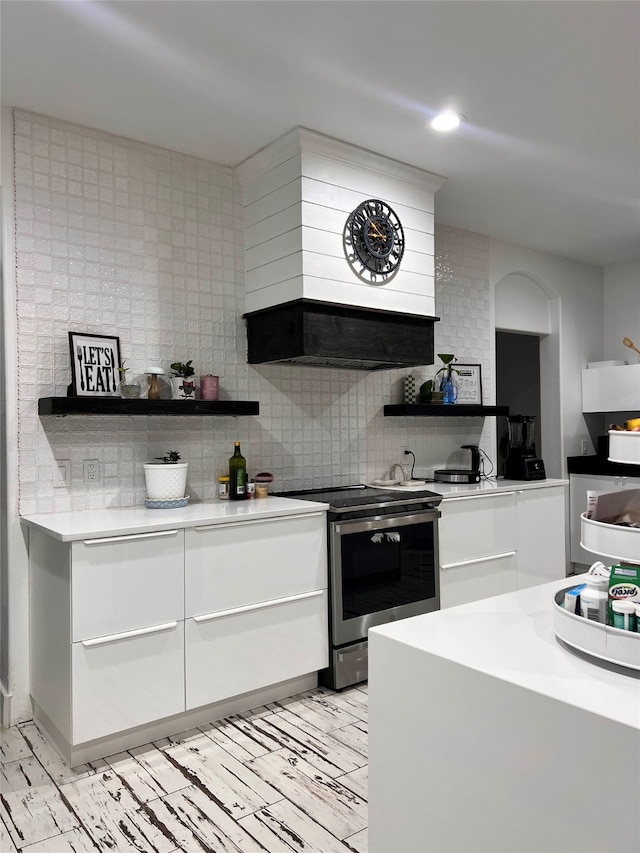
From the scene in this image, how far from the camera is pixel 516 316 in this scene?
5.37m

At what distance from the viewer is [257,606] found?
2.90 metres

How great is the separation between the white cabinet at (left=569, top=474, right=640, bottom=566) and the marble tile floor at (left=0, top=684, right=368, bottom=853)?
10.9ft

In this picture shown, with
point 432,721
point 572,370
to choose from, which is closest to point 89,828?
point 432,721

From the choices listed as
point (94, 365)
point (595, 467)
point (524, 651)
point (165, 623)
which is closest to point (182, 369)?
point (94, 365)

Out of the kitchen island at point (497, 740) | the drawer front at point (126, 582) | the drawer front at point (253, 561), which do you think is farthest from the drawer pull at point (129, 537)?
the kitchen island at point (497, 740)

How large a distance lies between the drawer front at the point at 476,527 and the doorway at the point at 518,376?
241 cm

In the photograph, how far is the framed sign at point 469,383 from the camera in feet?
15.8

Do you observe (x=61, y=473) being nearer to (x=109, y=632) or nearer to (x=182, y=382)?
(x=182, y=382)

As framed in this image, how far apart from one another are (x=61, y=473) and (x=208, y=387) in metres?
0.85

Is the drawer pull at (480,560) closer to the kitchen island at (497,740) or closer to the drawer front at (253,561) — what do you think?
the drawer front at (253,561)

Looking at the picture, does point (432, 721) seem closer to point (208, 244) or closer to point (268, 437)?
point (268, 437)

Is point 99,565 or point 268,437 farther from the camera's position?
point 268,437

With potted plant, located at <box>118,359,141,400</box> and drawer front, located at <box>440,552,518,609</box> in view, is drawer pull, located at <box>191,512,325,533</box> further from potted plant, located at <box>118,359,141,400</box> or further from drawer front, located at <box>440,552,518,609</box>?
drawer front, located at <box>440,552,518,609</box>

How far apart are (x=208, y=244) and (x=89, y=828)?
107 inches
